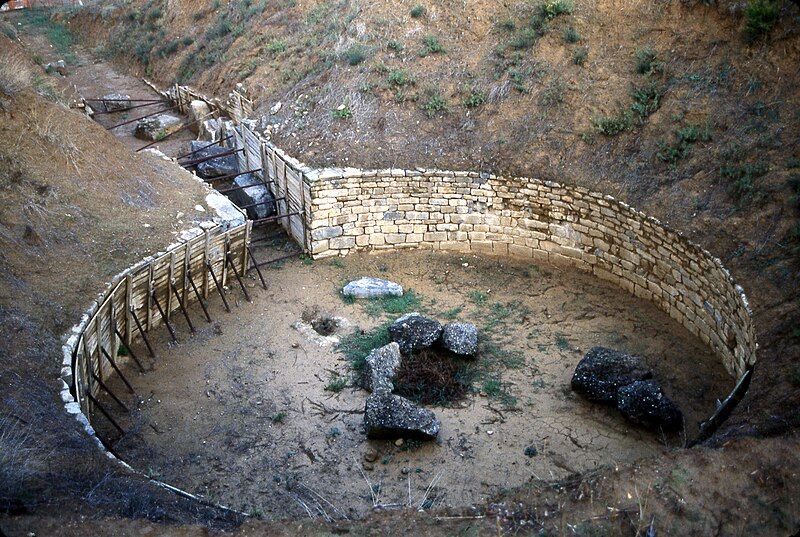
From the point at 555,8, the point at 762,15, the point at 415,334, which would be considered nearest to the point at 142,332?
the point at 415,334

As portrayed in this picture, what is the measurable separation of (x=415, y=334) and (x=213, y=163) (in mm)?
7411

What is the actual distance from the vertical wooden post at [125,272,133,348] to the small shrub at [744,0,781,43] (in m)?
11.6

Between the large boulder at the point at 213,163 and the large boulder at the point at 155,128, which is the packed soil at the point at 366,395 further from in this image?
the large boulder at the point at 155,128

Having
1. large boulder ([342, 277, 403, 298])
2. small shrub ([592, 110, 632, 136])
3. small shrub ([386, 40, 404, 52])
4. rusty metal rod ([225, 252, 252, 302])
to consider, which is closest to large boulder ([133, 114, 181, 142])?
small shrub ([386, 40, 404, 52])

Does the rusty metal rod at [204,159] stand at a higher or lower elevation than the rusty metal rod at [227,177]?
higher

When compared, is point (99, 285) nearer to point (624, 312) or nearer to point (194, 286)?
point (194, 286)

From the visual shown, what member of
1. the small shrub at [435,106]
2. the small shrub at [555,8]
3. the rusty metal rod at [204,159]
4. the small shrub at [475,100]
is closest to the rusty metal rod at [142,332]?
the rusty metal rod at [204,159]

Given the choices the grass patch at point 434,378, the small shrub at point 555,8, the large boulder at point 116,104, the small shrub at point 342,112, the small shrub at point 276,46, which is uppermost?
the small shrub at point 555,8

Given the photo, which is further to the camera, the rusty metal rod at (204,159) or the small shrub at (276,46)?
the small shrub at (276,46)

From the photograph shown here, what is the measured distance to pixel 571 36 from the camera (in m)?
15.4

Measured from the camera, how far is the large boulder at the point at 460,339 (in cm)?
1214

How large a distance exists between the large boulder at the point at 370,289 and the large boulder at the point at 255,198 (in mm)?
3022

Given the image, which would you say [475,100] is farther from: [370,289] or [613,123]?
[370,289]

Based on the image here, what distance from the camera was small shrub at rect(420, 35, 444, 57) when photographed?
16391mm
